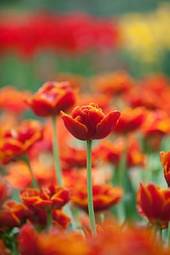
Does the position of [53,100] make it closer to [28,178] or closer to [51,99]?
[51,99]

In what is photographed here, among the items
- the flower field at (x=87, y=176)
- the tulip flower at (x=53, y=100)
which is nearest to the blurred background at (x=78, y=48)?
the flower field at (x=87, y=176)

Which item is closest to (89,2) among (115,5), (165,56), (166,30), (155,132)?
(115,5)

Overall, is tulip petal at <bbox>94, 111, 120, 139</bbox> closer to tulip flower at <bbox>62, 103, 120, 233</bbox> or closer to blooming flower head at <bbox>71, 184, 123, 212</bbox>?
tulip flower at <bbox>62, 103, 120, 233</bbox>

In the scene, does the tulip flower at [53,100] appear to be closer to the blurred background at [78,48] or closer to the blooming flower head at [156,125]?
the blooming flower head at [156,125]

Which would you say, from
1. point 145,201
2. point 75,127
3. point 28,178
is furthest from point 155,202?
point 28,178

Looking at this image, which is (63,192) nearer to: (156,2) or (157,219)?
(157,219)

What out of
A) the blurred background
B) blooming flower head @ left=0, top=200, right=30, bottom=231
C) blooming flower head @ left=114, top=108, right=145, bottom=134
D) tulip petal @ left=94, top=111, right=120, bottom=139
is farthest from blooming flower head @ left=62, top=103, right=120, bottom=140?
the blurred background
